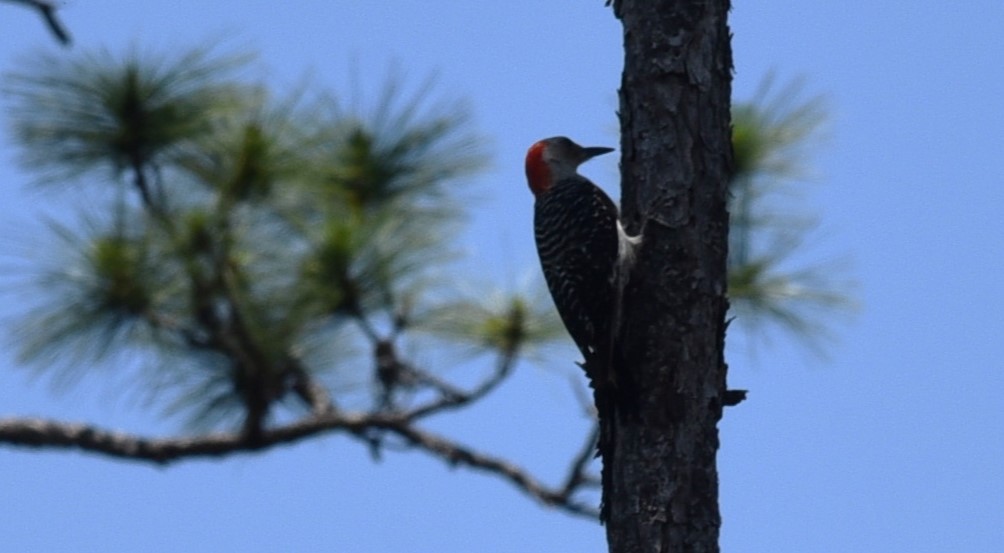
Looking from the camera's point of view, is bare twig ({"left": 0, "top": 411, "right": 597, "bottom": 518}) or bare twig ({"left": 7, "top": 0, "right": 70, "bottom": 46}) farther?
bare twig ({"left": 0, "top": 411, "right": 597, "bottom": 518})

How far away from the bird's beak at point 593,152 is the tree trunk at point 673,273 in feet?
4.80

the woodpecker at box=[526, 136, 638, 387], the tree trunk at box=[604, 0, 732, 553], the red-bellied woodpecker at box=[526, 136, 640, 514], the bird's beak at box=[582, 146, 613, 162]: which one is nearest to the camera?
the tree trunk at box=[604, 0, 732, 553]

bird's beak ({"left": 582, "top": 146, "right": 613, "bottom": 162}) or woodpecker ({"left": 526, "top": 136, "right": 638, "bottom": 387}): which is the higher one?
bird's beak ({"left": 582, "top": 146, "right": 613, "bottom": 162})

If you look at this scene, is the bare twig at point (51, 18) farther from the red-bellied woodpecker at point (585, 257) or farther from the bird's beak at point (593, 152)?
the bird's beak at point (593, 152)

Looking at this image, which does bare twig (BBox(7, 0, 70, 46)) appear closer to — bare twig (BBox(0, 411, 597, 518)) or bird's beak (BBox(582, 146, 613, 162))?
bare twig (BBox(0, 411, 597, 518))

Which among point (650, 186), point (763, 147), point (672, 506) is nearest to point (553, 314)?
point (763, 147)

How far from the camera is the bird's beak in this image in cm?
546

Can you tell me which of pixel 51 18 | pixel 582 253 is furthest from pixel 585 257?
pixel 51 18

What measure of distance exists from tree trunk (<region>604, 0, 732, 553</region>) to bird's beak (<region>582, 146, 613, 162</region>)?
1463 mm

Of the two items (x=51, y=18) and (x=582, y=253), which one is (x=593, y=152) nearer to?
(x=582, y=253)

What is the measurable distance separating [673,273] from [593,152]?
177 centimetres

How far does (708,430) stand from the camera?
3547 mm

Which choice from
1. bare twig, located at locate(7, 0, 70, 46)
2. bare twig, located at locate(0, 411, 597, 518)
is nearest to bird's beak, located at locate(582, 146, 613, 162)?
bare twig, located at locate(0, 411, 597, 518)

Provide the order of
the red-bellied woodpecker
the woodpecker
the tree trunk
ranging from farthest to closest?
the woodpecker → the red-bellied woodpecker → the tree trunk
